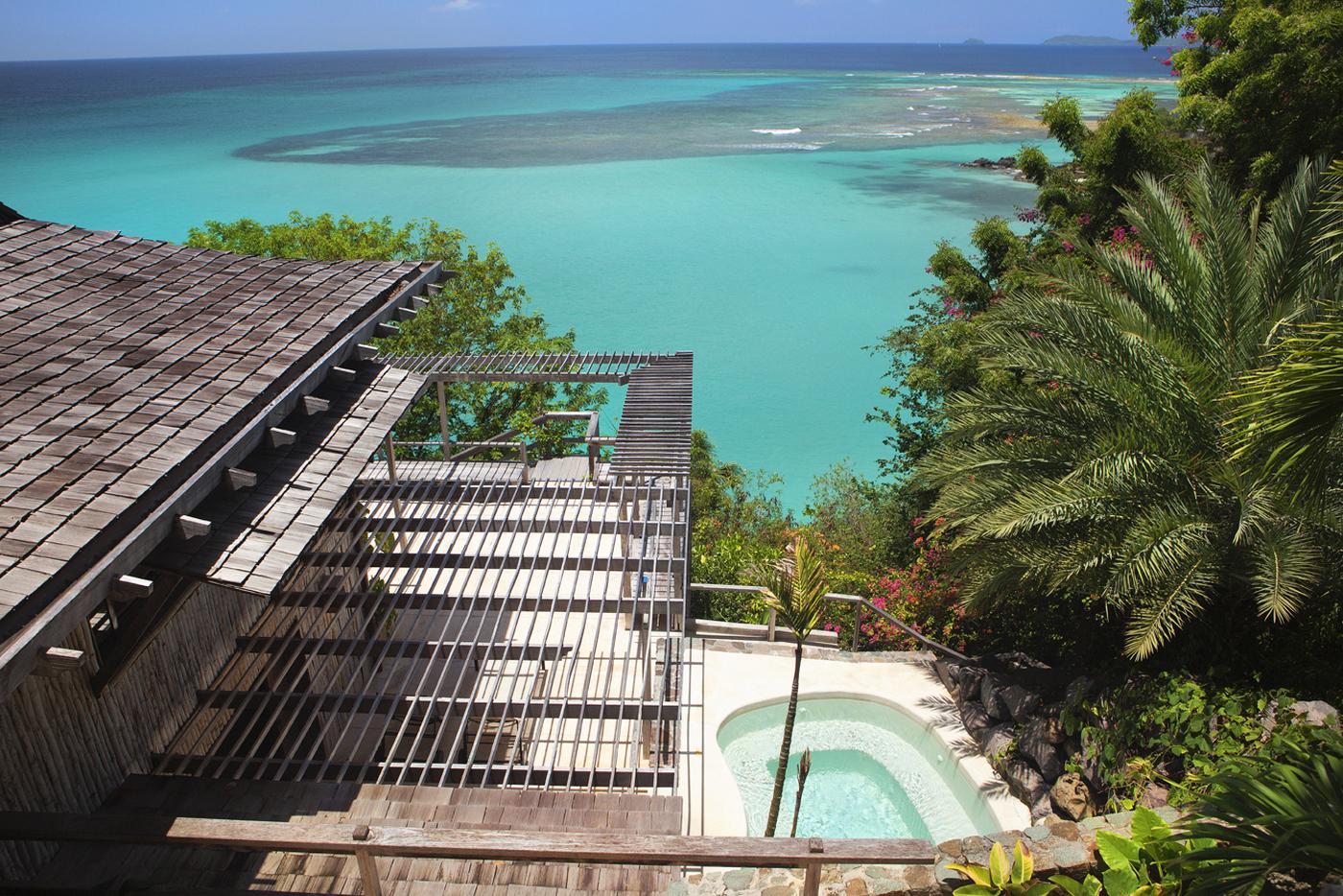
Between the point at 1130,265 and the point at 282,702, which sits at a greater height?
the point at 1130,265

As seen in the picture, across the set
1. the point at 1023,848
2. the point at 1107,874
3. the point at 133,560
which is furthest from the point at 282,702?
the point at 1107,874

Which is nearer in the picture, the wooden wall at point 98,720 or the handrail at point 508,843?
the handrail at point 508,843

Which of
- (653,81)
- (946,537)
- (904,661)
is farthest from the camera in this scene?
(653,81)

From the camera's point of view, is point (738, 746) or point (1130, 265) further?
point (738, 746)

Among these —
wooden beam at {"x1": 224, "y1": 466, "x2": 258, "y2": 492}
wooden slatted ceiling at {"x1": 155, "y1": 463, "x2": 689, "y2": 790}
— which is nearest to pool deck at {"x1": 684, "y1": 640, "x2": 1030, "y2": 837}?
wooden slatted ceiling at {"x1": 155, "y1": 463, "x2": 689, "y2": 790}

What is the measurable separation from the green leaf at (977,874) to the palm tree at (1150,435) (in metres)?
2.70

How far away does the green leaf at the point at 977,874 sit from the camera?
4664mm

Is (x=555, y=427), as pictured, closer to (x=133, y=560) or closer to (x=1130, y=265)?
(x=1130, y=265)

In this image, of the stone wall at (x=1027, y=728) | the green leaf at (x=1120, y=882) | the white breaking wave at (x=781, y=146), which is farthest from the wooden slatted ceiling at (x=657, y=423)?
the white breaking wave at (x=781, y=146)

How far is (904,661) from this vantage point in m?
10.8

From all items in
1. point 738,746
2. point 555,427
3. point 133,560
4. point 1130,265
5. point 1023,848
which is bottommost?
point 555,427

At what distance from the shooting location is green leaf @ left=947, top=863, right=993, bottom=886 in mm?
4664

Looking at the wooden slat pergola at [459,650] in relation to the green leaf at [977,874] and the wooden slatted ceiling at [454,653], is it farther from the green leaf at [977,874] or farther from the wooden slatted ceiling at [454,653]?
the green leaf at [977,874]

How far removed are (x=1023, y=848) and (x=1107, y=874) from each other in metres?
0.43
